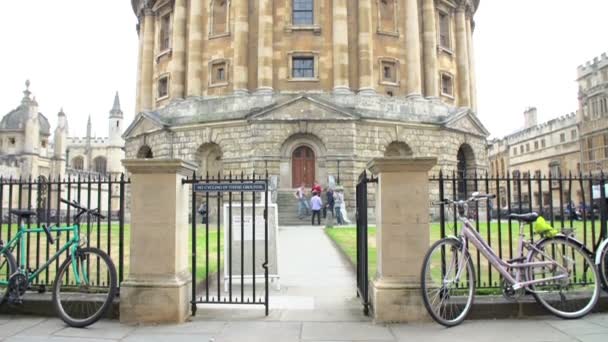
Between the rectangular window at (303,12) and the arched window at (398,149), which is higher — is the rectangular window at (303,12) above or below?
above

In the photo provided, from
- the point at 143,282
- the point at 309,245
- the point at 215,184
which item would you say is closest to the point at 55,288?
the point at 143,282

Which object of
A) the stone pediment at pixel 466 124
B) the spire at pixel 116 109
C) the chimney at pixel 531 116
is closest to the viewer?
the stone pediment at pixel 466 124

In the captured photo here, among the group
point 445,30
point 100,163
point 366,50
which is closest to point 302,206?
point 366,50

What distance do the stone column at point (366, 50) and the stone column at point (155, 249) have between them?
85.7 feet

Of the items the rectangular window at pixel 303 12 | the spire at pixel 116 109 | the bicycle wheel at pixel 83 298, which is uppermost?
the spire at pixel 116 109

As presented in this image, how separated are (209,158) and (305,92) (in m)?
7.48

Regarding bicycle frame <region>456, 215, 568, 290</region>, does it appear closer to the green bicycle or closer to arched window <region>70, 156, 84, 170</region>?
the green bicycle

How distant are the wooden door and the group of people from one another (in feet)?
7.83

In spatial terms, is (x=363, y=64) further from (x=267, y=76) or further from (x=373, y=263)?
(x=373, y=263)

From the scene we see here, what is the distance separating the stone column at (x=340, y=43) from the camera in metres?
31.5

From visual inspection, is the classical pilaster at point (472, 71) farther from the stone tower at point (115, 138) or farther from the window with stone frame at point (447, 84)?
the stone tower at point (115, 138)

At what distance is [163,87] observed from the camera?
37.7 metres

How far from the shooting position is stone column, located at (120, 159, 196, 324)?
246 inches

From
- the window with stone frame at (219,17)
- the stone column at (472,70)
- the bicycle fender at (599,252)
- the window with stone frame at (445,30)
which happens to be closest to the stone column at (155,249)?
the bicycle fender at (599,252)
